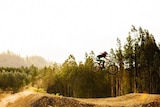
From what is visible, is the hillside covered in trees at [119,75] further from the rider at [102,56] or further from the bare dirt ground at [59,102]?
the bare dirt ground at [59,102]

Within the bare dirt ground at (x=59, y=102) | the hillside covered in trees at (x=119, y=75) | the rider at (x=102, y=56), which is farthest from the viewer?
the hillside covered in trees at (x=119, y=75)

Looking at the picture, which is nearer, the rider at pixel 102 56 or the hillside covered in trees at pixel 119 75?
the rider at pixel 102 56

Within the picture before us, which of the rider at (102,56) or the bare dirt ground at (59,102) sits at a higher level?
the rider at (102,56)

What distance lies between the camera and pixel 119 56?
38.5 m

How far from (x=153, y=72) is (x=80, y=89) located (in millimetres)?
12361

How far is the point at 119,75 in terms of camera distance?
4019 cm

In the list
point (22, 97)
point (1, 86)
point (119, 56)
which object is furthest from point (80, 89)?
point (22, 97)

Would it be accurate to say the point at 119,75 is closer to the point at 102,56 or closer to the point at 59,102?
the point at 102,56

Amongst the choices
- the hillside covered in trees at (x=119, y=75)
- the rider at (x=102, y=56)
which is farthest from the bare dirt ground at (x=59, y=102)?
the hillside covered in trees at (x=119, y=75)

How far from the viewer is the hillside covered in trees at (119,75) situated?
36000 millimetres

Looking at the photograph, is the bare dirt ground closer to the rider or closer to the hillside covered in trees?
the rider

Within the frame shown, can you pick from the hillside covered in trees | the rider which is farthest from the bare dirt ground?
the hillside covered in trees

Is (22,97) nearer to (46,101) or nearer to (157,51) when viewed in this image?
(46,101)

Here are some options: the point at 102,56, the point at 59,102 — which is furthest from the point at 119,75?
the point at 59,102
